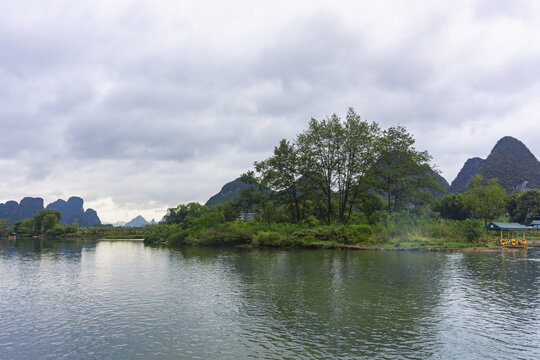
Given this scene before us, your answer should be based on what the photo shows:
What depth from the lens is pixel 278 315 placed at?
13.2m

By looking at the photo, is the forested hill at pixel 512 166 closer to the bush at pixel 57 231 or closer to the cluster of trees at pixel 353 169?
the cluster of trees at pixel 353 169

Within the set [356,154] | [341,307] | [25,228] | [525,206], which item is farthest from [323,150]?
[25,228]

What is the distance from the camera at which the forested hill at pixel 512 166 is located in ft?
477

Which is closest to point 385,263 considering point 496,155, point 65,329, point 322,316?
point 322,316

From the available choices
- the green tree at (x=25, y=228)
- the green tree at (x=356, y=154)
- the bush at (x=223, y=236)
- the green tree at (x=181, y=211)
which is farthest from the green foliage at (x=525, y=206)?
the green tree at (x=25, y=228)

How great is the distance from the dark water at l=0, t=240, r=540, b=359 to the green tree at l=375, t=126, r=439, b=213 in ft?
91.6

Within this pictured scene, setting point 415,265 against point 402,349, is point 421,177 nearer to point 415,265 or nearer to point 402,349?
point 415,265

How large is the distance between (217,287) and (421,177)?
1624 inches

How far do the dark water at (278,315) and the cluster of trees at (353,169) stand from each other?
28.3m

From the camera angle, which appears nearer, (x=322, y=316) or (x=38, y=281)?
(x=322, y=316)

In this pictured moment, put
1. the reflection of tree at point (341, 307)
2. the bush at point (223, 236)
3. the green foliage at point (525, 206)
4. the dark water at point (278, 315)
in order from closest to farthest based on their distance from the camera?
the dark water at point (278, 315)
the reflection of tree at point (341, 307)
the bush at point (223, 236)
the green foliage at point (525, 206)

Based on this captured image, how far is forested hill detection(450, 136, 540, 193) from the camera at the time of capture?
5728 inches

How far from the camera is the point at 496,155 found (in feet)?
526


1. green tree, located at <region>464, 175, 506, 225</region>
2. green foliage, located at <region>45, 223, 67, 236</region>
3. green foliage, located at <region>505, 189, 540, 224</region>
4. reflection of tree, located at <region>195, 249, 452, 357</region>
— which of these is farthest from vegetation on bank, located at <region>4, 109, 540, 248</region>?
green foliage, located at <region>45, 223, 67, 236</region>
